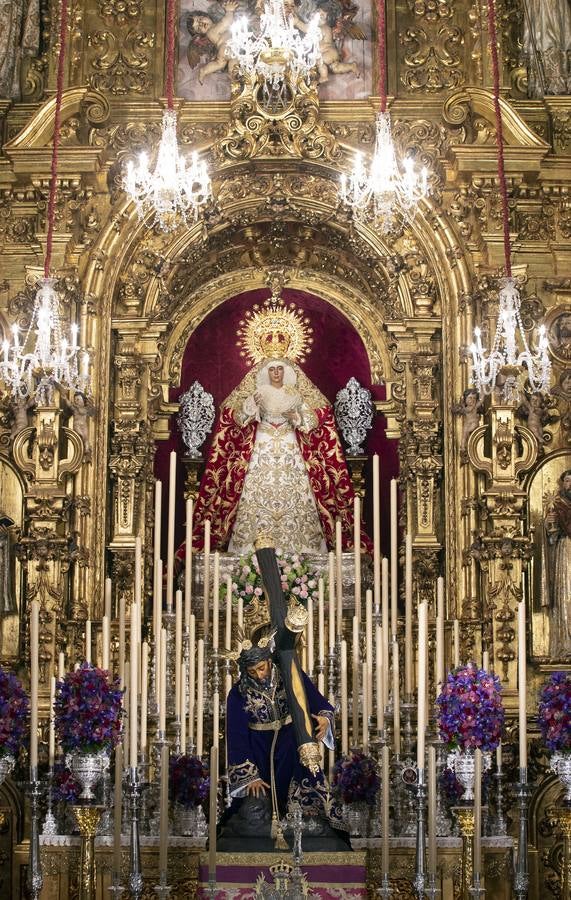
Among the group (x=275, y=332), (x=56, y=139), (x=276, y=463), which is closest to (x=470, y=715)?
(x=276, y=463)

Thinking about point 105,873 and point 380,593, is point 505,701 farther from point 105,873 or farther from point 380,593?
point 105,873

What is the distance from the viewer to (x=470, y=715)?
13.2 m

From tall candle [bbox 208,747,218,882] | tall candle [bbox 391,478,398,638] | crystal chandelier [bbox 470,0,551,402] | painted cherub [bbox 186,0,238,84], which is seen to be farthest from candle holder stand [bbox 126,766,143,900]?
painted cherub [bbox 186,0,238,84]

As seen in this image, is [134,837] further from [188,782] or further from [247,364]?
[247,364]

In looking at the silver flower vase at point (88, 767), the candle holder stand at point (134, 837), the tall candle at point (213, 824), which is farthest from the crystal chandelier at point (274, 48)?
the tall candle at point (213, 824)

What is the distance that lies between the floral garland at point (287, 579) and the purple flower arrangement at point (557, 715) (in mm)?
4106

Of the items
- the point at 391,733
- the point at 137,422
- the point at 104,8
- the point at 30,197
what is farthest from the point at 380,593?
the point at 104,8

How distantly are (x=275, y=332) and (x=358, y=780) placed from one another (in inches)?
267

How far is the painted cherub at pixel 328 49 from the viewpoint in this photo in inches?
721

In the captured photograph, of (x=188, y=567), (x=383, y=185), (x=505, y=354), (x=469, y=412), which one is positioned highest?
(x=383, y=185)

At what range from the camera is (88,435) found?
1702 centimetres

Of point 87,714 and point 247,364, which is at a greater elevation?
point 247,364

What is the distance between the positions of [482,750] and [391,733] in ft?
6.18

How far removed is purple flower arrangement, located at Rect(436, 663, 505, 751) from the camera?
43.0 feet
